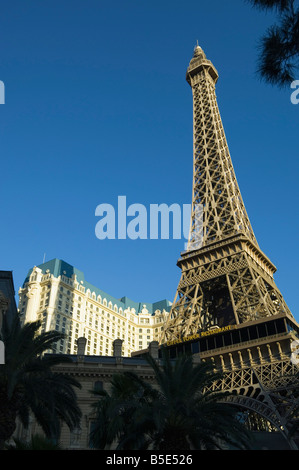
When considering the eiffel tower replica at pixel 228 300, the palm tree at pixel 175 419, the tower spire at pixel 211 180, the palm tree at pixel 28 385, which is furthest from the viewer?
the tower spire at pixel 211 180

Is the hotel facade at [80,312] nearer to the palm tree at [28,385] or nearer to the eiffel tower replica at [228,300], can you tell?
the eiffel tower replica at [228,300]

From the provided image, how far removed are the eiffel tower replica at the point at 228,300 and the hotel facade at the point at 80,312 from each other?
59.6 m

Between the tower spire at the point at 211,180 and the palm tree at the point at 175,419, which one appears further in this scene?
the tower spire at the point at 211,180

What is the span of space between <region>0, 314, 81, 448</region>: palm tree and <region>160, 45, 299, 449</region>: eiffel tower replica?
18.2m

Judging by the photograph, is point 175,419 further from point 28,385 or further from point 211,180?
point 211,180

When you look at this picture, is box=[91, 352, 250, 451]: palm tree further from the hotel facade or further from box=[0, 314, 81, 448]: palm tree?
the hotel facade

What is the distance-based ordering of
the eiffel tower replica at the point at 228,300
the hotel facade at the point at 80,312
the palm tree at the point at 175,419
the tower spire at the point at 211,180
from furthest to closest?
the hotel facade at the point at 80,312 < the tower spire at the point at 211,180 < the eiffel tower replica at the point at 228,300 < the palm tree at the point at 175,419

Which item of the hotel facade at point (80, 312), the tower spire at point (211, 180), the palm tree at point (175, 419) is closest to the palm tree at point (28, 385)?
the palm tree at point (175, 419)

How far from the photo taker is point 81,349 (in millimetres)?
47219

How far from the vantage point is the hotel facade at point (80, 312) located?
127125mm

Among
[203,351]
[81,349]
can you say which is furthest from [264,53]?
[203,351]
